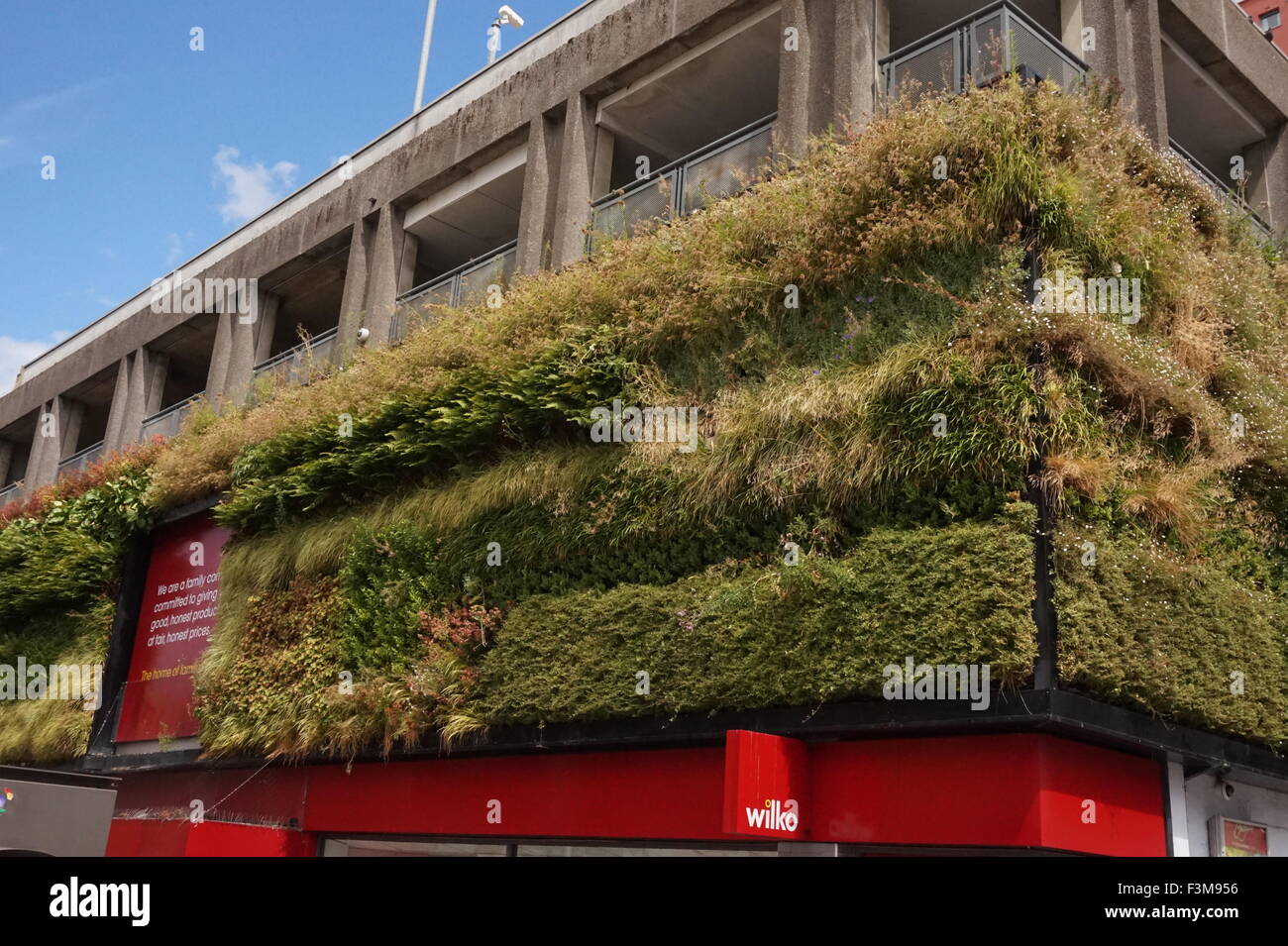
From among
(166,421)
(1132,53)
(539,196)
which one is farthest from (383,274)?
(1132,53)

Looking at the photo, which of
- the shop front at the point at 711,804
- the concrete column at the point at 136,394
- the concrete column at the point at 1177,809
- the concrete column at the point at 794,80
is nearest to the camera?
the shop front at the point at 711,804

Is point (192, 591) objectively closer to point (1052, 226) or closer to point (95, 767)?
point (95, 767)

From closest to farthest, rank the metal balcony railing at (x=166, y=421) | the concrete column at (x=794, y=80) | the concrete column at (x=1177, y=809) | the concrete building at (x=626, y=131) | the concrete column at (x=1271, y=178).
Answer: the concrete column at (x=1177, y=809)
the concrete column at (x=794, y=80)
the concrete building at (x=626, y=131)
the concrete column at (x=1271, y=178)
the metal balcony railing at (x=166, y=421)

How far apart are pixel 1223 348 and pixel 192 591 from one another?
42.2 feet

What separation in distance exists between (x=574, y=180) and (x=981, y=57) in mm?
5702

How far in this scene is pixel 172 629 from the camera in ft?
55.4

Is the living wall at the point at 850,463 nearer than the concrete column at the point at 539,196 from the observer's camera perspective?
Yes

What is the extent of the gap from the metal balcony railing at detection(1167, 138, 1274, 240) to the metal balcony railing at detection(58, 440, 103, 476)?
18.7 metres

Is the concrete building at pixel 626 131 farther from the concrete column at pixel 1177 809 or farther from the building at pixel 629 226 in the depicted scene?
the concrete column at pixel 1177 809

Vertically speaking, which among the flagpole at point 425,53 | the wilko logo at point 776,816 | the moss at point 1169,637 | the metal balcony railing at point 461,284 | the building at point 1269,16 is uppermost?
the building at point 1269,16

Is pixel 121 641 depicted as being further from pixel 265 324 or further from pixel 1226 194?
pixel 1226 194

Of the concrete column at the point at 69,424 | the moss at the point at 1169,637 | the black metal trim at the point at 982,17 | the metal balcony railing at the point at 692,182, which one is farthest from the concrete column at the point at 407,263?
the moss at the point at 1169,637

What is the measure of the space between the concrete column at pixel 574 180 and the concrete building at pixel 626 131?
0.03 meters

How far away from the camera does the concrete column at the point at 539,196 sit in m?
16.0
